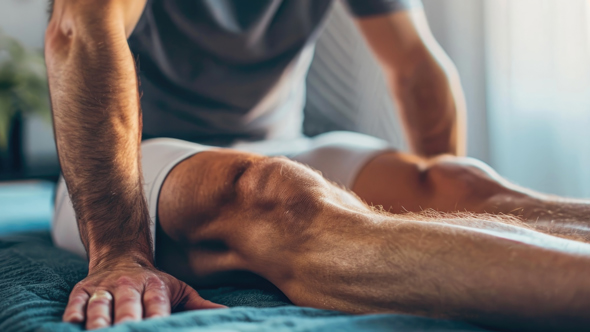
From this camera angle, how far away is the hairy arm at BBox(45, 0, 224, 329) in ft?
2.04

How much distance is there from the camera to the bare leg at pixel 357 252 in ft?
1.40

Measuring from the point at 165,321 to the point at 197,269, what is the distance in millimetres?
282

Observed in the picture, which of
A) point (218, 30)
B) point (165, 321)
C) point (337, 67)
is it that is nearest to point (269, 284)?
point (165, 321)

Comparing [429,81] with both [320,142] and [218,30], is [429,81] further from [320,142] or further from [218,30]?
[218,30]

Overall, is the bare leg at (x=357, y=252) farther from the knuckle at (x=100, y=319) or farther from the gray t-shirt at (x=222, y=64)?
the gray t-shirt at (x=222, y=64)

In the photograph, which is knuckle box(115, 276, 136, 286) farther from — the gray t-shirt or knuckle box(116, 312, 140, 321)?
the gray t-shirt

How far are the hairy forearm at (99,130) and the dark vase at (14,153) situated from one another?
2518 millimetres

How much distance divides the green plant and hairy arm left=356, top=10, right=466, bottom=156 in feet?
7.27

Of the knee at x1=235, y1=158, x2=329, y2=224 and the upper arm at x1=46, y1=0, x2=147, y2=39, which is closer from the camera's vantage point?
the knee at x1=235, y1=158, x2=329, y2=224

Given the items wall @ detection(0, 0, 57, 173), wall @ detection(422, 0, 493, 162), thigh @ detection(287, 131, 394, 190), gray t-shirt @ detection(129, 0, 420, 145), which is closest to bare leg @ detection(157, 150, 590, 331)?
thigh @ detection(287, 131, 394, 190)

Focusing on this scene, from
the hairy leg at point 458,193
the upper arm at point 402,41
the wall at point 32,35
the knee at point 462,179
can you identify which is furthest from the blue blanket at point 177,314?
the wall at point 32,35

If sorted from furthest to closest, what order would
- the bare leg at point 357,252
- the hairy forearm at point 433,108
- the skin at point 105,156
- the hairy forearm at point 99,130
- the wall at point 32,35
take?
the wall at point 32,35 < the hairy forearm at point 433,108 < the hairy forearm at point 99,130 < the skin at point 105,156 < the bare leg at point 357,252

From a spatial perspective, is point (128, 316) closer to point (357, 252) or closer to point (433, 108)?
point (357, 252)

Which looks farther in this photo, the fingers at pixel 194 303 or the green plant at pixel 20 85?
the green plant at pixel 20 85
